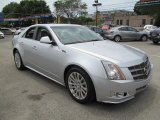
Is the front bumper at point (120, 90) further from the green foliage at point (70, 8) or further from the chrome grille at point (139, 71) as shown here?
the green foliage at point (70, 8)

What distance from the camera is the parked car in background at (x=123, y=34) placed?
17719mm

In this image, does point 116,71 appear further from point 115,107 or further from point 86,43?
point 86,43

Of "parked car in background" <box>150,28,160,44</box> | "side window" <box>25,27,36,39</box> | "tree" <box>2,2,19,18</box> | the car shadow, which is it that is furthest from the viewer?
"tree" <box>2,2,19,18</box>

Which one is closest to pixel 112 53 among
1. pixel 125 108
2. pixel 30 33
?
pixel 125 108

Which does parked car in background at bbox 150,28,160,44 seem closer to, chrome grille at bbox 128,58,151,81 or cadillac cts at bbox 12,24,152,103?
cadillac cts at bbox 12,24,152,103

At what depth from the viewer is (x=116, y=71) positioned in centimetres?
357

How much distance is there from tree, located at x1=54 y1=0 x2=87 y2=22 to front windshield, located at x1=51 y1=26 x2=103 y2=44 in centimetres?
6398

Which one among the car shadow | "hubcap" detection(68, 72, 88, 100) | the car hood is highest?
the car hood

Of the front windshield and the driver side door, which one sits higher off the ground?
the front windshield

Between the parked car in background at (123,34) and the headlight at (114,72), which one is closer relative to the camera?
the headlight at (114,72)

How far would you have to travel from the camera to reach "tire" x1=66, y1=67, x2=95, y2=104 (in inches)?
149

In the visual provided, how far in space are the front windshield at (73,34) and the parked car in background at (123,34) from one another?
12.5 meters

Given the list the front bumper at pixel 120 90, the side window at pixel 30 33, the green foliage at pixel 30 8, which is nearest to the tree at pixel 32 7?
the green foliage at pixel 30 8

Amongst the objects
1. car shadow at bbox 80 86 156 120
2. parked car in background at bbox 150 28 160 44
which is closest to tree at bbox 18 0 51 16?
parked car in background at bbox 150 28 160 44
